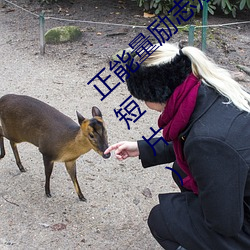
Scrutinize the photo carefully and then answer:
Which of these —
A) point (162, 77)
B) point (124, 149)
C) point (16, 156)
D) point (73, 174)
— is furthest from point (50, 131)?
point (162, 77)

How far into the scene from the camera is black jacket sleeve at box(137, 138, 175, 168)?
2686 millimetres

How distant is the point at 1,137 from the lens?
146 inches

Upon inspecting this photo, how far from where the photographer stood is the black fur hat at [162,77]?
199 centimetres

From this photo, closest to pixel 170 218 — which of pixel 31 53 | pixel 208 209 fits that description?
pixel 208 209

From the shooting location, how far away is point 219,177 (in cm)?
192

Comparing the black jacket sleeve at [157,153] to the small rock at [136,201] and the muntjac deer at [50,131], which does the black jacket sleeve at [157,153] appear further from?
the small rock at [136,201]

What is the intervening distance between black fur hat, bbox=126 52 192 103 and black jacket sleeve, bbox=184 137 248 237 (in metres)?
0.24

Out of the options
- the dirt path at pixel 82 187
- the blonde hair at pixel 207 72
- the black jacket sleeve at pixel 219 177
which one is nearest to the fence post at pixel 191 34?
the dirt path at pixel 82 187

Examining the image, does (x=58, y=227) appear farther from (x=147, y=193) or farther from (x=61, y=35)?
(x=61, y=35)

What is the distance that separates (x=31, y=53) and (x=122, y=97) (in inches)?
69.6

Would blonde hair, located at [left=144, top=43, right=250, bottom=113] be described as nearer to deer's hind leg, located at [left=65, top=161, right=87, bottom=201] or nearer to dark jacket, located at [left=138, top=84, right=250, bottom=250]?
dark jacket, located at [left=138, top=84, right=250, bottom=250]

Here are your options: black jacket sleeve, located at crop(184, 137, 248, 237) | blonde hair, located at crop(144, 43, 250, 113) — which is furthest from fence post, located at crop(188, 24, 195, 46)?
black jacket sleeve, located at crop(184, 137, 248, 237)

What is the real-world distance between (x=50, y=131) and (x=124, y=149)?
77 cm

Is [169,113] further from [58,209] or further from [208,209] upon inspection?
[58,209]
